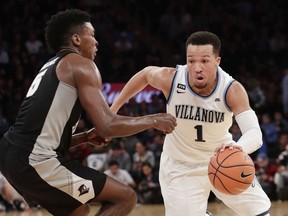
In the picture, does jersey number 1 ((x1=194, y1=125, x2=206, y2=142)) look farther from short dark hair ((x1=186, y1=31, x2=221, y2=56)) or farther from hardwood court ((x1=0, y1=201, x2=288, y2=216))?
hardwood court ((x1=0, y1=201, x2=288, y2=216))

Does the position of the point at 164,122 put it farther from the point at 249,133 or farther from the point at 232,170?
the point at 249,133

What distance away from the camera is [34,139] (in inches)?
183

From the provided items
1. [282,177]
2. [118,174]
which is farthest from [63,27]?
[282,177]

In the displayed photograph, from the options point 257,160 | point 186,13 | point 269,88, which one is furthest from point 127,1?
point 257,160

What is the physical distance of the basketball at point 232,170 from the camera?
16.0ft

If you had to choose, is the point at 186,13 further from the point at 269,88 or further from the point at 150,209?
the point at 150,209

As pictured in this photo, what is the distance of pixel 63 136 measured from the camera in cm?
470

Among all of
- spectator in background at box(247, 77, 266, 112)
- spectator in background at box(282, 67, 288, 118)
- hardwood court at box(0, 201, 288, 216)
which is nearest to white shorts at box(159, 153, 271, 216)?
hardwood court at box(0, 201, 288, 216)

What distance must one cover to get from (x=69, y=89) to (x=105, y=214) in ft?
2.98

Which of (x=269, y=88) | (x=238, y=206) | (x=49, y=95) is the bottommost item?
(x=269, y=88)

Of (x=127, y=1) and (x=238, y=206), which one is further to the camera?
(x=127, y=1)

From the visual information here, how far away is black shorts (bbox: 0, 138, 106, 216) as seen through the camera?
4.61m

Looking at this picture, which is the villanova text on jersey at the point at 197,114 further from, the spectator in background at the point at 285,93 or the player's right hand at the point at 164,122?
the spectator in background at the point at 285,93

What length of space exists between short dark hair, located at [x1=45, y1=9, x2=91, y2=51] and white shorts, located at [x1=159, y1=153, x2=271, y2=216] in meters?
1.50
